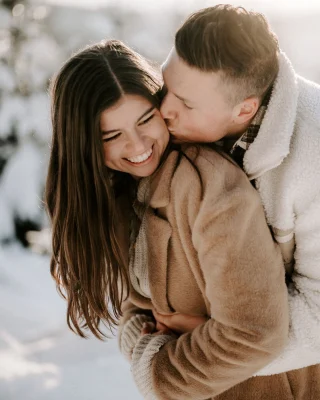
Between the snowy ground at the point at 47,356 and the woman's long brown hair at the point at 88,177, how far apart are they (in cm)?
69

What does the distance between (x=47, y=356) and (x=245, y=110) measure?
66.7 inches

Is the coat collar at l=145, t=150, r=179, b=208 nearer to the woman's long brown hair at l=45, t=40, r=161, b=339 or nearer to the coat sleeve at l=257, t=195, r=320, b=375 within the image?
the woman's long brown hair at l=45, t=40, r=161, b=339

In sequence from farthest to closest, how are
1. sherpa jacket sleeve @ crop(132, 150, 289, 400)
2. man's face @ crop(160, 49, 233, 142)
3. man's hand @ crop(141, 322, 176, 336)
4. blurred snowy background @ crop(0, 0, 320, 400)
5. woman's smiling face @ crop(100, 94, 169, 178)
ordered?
1. blurred snowy background @ crop(0, 0, 320, 400)
2. man's hand @ crop(141, 322, 176, 336)
3. woman's smiling face @ crop(100, 94, 169, 178)
4. man's face @ crop(160, 49, 233, 142)
5. sherpa jacket sleeve @ crop(132, 150, 289, 400)

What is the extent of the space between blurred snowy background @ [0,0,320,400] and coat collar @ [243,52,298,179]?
1793mm

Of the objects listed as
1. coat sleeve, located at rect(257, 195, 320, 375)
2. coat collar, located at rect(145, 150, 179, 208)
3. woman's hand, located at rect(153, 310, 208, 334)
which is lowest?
woman's hand, located at rect(153, 310, 208, 334)

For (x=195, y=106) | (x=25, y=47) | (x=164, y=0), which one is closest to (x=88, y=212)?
(x=195, y=106)

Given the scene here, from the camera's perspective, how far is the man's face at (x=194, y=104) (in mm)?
1302

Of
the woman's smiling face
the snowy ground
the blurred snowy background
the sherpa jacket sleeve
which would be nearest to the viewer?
the sherpa jacket sleeve

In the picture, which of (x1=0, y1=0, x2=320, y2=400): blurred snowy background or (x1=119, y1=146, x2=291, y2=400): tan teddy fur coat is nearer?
(x1=119, y1=146, x2=291, y2=400): tan teddy fur coat

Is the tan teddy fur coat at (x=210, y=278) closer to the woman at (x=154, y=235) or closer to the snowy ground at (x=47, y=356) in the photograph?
the woman at (x=154, y=235)

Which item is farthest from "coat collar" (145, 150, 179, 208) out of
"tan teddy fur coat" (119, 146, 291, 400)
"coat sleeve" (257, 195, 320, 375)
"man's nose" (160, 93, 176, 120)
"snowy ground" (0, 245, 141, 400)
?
"snowy ground" (0, 245, 141, 400)

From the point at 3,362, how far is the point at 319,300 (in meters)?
1.67

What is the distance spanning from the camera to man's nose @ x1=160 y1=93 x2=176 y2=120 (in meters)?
1.40

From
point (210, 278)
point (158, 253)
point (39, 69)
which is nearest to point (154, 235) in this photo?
point (158, 253)
